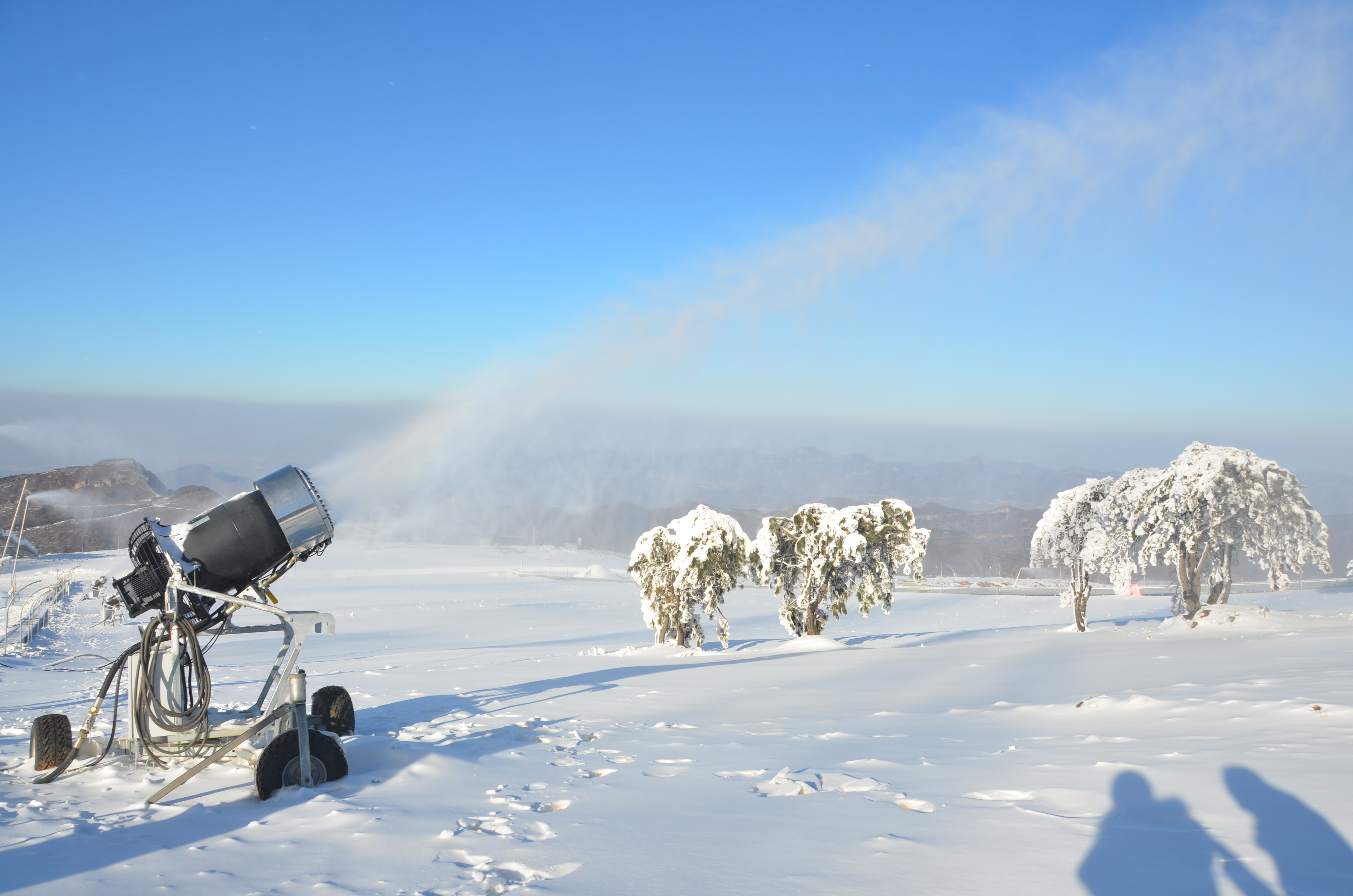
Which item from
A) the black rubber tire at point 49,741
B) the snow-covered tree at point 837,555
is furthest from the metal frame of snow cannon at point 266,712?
the snow-covered tree at point 837,555

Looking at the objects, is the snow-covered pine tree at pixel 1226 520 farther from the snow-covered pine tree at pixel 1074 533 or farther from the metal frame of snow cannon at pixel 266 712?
the metal frame of snow cannon at pixel 266 712

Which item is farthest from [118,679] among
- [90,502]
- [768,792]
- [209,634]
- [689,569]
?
[90,502]

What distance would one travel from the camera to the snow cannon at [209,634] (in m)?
6.75

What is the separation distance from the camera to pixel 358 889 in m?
4.41

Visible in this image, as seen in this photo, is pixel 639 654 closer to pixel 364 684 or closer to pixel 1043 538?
pixel 364 684

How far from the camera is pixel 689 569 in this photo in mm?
23531

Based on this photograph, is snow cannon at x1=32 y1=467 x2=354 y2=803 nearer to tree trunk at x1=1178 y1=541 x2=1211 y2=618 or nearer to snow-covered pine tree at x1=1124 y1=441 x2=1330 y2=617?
snow-covered pine tree at x1=1124 y1=441 x2=1330 y2=617

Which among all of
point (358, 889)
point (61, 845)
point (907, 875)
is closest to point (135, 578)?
point (61, 845)

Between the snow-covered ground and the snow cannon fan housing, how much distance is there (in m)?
1.54

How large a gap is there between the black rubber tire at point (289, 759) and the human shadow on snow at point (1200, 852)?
5292mm

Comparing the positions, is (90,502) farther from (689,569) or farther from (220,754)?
(220,754)

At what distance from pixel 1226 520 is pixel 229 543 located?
23233 mm

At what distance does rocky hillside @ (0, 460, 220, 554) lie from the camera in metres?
102

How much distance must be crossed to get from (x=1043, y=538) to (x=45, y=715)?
1036 inches
